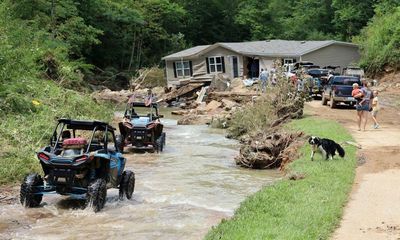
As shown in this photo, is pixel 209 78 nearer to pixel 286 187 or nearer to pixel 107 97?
pixel 107 97

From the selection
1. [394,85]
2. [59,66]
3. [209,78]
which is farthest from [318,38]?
[59,66]

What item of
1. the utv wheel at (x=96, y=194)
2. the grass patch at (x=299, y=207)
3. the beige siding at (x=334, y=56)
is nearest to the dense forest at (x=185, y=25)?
the beige siding at (x=334, y=56)

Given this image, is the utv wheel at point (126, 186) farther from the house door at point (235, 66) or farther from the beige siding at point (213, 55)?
the house door at point (235, 66)

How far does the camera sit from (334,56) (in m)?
49.7

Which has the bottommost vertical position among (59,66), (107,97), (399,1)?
(107,97)

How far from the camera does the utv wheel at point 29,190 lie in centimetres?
1123

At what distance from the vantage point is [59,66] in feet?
102

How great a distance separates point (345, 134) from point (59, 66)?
697 inches

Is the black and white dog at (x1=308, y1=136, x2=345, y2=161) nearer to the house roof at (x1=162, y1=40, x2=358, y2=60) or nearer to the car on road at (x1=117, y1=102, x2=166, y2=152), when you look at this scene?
the car on road at (x1=117, y1=102, x2=166, y2=152)

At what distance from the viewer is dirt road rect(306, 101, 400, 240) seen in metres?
8.59

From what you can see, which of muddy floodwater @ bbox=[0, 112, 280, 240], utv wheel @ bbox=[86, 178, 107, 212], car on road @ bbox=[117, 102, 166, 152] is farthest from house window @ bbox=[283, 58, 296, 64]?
utv wheel @ bbox=[86, 178, 107, 212]

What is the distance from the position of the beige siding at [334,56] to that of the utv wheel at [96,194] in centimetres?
3786

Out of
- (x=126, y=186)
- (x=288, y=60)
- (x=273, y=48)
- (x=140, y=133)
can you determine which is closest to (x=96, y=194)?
(x=126, y=186)

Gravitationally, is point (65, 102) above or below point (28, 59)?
below
